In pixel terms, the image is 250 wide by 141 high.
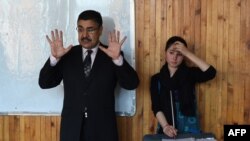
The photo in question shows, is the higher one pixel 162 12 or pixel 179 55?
pixel 162 12

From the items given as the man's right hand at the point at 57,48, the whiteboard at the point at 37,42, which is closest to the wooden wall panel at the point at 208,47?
the whiteboard at the point at 37,42

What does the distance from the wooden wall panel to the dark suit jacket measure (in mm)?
382

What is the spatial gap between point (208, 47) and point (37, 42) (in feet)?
3.90

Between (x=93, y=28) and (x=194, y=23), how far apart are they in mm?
736

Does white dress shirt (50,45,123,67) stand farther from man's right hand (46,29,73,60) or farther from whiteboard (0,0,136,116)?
whiteboard (0,0,136,116)

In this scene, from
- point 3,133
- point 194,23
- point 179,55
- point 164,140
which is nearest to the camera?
point 164,140

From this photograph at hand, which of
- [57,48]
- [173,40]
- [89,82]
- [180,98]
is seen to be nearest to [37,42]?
[57,48]

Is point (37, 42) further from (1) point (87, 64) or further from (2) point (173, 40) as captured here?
(2) point (173, 40)

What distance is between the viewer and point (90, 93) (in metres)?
2.15

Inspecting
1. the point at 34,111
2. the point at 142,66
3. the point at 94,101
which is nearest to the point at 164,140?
the point at 94,101

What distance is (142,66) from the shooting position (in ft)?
8.30

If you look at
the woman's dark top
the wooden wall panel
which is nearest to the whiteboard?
the wooden wall panel

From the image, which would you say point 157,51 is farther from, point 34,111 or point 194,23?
point 34,111

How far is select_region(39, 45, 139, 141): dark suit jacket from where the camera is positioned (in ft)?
7.02
